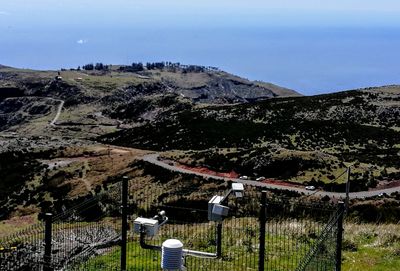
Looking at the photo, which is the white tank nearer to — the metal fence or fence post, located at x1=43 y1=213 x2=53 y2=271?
the metal fence

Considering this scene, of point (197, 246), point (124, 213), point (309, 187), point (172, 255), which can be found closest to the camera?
point (172, 255)

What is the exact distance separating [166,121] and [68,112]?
60.9 meters

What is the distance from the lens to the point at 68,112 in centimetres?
15812

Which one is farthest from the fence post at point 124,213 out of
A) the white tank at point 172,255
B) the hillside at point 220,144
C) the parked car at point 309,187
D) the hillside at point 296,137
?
the hillside at point 296,137

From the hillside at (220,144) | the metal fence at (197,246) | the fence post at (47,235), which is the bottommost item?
the hillside at (220,144)

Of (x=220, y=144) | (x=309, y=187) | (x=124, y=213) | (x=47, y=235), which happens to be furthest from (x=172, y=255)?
(x=220, y=144)

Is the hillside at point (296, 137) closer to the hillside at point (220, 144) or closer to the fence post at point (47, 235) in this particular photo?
the hillside at point (220, 144)

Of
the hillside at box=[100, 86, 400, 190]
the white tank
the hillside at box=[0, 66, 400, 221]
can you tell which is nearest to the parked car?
the hillside at box=[0, 66, 400, 221]

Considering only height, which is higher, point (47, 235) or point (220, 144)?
point (47, 235)

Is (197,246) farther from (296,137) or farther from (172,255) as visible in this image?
(296,137)

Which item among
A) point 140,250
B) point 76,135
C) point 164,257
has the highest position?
point 164,257

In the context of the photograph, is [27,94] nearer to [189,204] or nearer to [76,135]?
[76,135]

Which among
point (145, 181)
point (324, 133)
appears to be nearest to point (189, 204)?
point (145, 181)

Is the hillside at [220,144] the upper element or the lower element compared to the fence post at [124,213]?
lower
